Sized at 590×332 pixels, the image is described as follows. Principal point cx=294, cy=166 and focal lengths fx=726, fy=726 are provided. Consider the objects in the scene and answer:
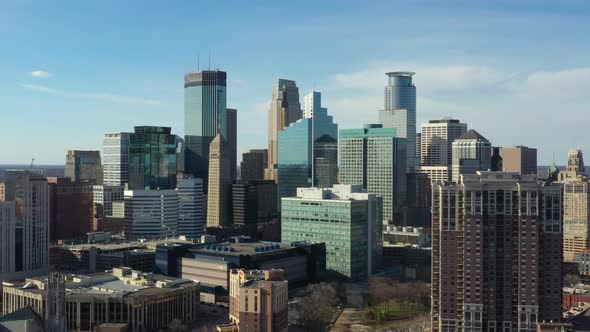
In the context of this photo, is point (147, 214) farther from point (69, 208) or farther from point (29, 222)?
point (29, 222)

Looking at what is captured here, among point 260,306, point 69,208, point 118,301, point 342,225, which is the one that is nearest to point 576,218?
point 342,225

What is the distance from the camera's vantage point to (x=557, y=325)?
8562 cm

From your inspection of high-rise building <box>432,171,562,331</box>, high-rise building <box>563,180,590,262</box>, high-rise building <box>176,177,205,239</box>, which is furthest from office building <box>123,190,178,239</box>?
high-rise building <box>432,171,562,331</box>

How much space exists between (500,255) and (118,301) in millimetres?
54611

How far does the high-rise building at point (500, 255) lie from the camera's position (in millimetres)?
88625

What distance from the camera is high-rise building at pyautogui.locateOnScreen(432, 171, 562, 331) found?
8862cm

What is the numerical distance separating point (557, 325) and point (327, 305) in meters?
41.0

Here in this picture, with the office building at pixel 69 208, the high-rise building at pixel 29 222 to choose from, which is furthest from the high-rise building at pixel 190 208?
the high-rise building at pixel 29 222

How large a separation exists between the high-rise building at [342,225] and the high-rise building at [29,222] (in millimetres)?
49376

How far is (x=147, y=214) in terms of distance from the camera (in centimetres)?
18538

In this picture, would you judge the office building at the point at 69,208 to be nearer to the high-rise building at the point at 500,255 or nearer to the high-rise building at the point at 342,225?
the high-rise building at the point at 342,225

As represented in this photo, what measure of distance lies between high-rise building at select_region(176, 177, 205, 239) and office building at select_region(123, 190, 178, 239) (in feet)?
16.5

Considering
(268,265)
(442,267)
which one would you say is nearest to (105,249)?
(268,265)

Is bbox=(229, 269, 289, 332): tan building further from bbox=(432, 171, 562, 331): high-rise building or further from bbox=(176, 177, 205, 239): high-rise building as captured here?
bbox=(176, 177, 205, 239): high-rise building
